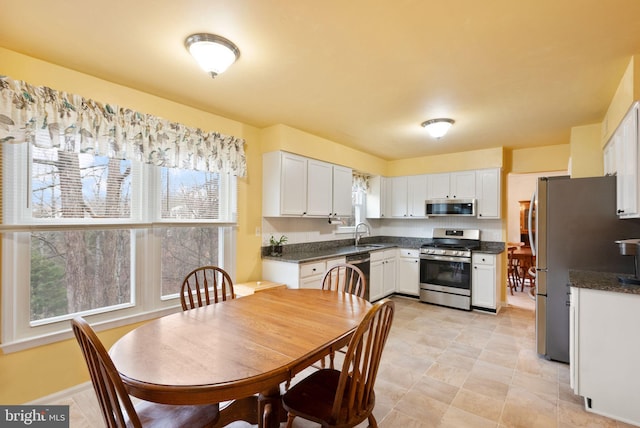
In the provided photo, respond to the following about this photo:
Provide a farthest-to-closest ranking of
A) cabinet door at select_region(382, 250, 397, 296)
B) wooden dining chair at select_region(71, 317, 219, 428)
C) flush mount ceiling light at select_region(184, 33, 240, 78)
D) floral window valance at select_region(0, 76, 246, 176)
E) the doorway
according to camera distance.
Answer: the doorway, cabinet door at select_region(382, 250, 397, 296), floral window valance at select_region(0, 76, 246, 176), flush mount ceiling light at select_region(184, 33, 240, 78), wooden dining chair at select_region(71, 317, 219, 428)

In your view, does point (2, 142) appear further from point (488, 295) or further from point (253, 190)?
point (488, 295)

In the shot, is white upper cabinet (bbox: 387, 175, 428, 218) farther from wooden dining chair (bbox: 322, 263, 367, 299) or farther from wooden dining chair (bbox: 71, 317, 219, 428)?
wooden dining chair (bbox: 71, 317, 219, 428)

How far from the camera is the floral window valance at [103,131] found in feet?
6.59

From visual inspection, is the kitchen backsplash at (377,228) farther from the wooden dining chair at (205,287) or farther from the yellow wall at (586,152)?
the yellow wall at (586,152)

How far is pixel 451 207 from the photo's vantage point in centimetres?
486

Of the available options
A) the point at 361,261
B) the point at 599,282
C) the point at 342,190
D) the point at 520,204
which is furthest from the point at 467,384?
the point at 520,204

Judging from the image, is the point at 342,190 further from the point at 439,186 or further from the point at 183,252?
the point at 183,252

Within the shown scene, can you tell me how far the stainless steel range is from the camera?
175 inches

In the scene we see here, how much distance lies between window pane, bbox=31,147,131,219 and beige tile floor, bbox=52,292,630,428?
4.59 feet

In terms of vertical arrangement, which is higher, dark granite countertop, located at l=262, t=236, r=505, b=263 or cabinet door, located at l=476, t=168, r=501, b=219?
cabinet door, located at l=476, t=168, r=501, b=219

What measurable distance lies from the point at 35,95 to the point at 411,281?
4.95 m

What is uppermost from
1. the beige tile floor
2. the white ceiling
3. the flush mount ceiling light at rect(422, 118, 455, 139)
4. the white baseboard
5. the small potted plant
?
the white ceiling

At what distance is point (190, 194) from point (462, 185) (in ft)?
13.1

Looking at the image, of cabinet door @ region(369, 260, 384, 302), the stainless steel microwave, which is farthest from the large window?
the stainless steel microwave
